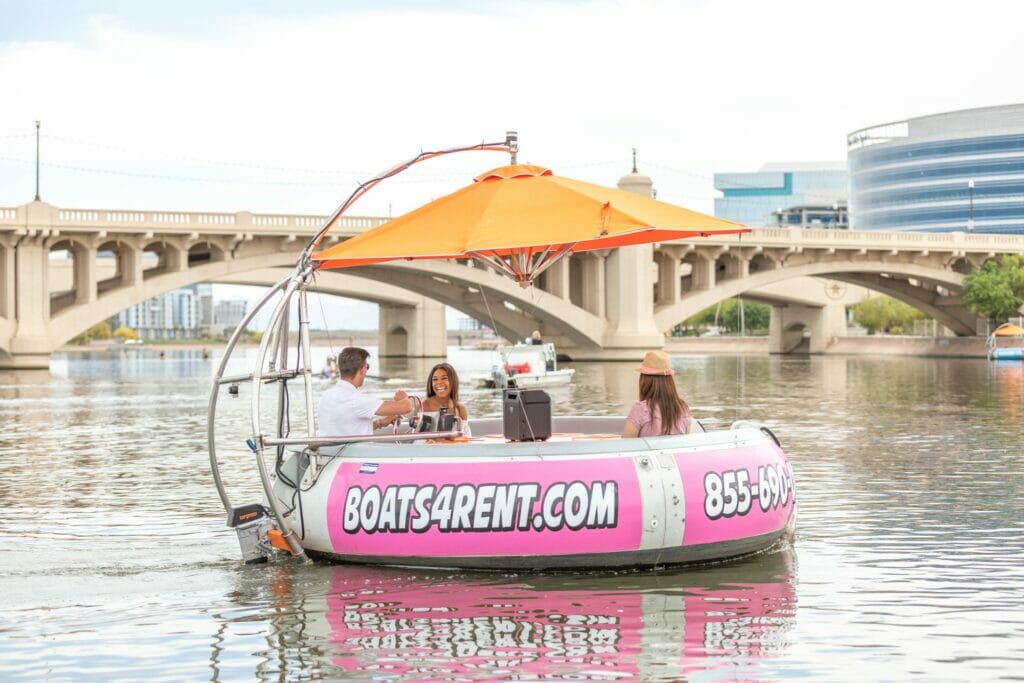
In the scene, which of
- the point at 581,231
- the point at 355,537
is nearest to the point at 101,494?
the point at 355,537

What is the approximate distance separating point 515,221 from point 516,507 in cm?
308

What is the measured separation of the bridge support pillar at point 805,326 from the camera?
120 metres

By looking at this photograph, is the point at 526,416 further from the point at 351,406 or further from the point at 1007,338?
the point at 1007,338

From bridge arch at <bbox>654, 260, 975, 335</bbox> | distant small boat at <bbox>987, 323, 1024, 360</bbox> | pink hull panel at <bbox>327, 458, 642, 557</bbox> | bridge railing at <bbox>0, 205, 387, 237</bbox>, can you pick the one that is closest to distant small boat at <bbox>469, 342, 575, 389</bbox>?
bridge railing at <bbox>0, 205, 387, 237</bbox>

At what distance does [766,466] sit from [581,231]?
2.81 m

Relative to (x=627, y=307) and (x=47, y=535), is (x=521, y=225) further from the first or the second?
(x=627, y=307)

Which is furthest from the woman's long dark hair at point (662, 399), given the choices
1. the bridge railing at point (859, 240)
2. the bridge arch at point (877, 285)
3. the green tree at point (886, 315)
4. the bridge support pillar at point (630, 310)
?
the green tree at point (886, 315)

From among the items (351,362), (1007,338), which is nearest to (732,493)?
(351,362)

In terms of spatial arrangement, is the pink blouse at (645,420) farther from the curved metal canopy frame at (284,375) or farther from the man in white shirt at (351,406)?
the man in white shirt at (351,406)

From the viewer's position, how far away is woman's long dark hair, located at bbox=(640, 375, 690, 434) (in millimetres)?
13430

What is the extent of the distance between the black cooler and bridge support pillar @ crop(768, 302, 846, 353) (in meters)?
108

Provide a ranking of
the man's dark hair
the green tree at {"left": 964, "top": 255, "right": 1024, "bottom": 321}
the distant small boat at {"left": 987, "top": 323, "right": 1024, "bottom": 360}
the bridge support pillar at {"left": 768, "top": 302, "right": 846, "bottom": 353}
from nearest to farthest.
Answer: the man's dark hair, the distant small boat at {"left": 987, "top": 323, "right": 1024, "bottom": 360}, the green tree at {"left": 964, "top": 255, "right": 1024, "bottom": 321}, the bridge support pillar at {"left": 768, "top": 302, "right": 846, "bottom": 353}

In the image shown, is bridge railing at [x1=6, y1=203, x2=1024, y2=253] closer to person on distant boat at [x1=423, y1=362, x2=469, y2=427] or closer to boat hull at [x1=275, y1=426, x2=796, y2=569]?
person on distant boat at [x1=423, y1=362, x2=469, y2=427]

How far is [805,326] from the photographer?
122m
